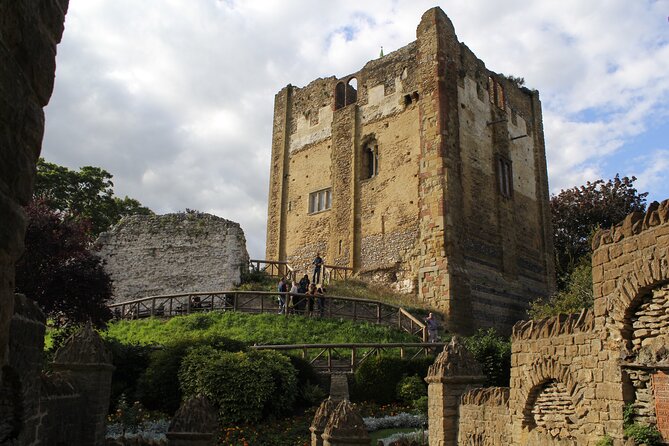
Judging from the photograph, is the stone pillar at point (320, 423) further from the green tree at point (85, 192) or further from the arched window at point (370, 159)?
the green tree at point (85, 192)

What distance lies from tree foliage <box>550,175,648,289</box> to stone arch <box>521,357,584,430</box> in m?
26.5

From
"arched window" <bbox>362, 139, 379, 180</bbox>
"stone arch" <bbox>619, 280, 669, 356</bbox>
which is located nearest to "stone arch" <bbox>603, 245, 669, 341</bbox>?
"stone arch" <bbox>619, 280, 669, 356</bbox>

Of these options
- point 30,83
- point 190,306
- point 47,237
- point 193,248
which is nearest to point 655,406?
point 30,83

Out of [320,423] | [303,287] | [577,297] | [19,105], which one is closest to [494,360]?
[577,297]

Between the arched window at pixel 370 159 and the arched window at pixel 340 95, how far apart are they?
3220 mm

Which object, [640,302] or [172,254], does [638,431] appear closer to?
[640,302]

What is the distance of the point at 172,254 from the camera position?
2948 cm

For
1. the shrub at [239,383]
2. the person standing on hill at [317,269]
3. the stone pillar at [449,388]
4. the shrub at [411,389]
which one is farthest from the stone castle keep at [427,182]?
the stone pillar at [449,388]

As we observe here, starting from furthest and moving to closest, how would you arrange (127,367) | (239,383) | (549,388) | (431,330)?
(431,330), (127,367), (239,383), (549,388)

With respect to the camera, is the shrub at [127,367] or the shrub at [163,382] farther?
the shrub at [127,367]

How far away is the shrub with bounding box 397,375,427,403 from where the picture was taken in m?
16.2

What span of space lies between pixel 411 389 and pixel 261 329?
6369 millimetres

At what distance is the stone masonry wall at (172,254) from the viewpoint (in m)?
28.8

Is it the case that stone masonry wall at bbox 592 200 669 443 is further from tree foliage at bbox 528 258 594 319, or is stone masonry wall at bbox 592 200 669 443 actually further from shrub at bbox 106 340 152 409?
tree foliage at bbox 528 258 594 319
